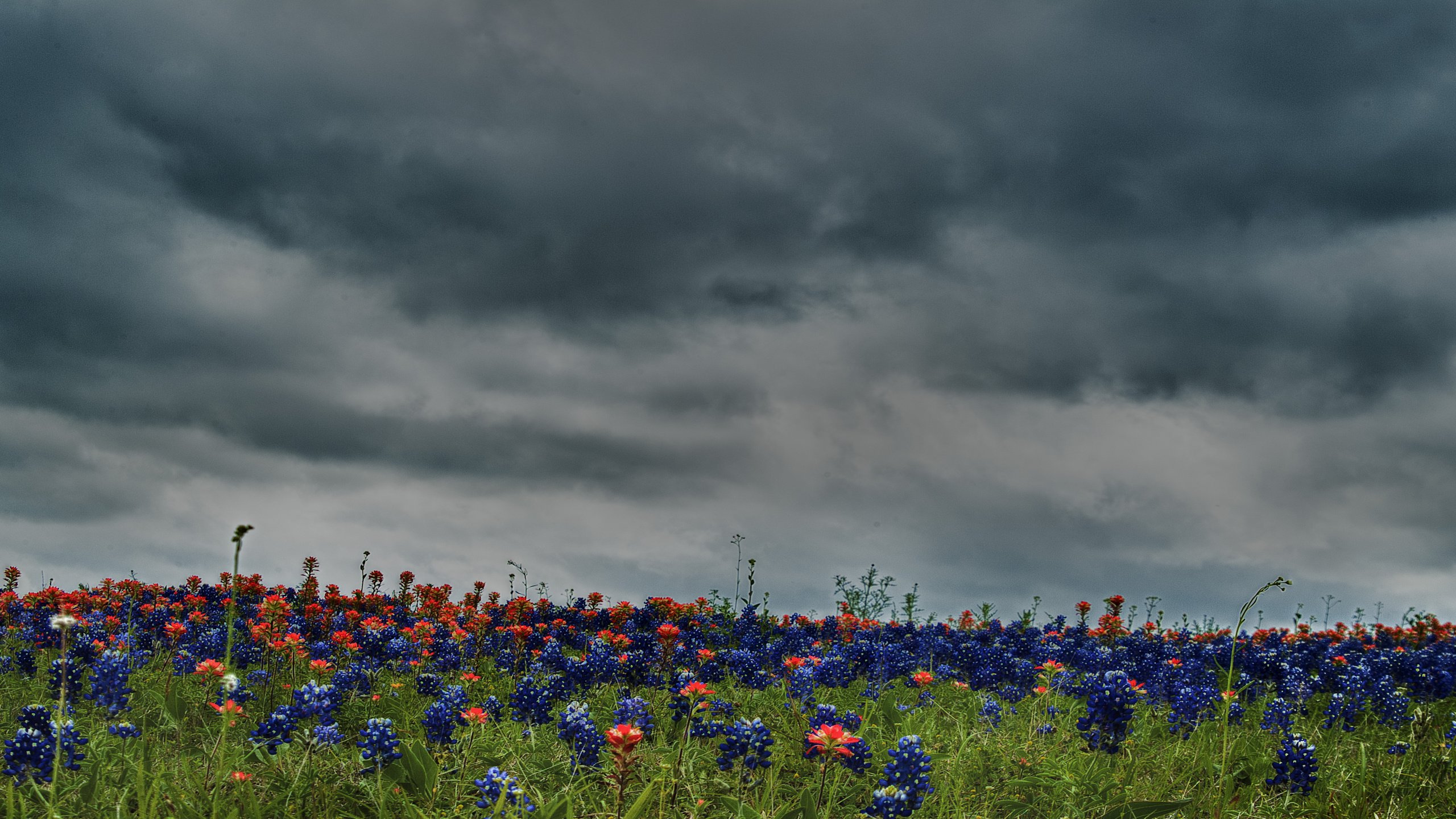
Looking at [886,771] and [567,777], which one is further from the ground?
[886,771]

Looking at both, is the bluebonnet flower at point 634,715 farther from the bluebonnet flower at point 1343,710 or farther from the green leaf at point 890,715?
the bluebonnet flower at point 1343,710

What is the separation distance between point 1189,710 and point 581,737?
5.90 m

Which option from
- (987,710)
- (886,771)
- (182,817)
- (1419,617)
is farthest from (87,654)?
(1419,617)

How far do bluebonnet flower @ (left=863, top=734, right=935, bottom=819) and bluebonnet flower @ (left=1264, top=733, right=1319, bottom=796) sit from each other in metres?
3.24

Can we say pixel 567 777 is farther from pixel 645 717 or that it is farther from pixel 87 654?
pixel 87 654

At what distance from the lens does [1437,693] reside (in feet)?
33.5

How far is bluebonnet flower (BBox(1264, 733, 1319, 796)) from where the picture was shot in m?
5.93

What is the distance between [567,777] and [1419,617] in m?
19.1

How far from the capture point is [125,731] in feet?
17.4

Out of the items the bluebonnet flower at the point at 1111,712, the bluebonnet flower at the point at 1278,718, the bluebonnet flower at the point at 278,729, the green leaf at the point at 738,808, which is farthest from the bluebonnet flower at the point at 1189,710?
the bluebonnet flower at the point at 278,729

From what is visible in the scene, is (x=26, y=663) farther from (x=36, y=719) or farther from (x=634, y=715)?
(x=634, y=715)

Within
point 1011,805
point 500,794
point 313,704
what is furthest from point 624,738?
point 1011,805

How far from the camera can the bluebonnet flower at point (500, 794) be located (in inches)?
177

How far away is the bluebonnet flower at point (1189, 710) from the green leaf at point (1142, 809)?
9.48 feet
